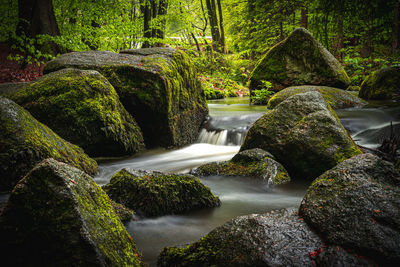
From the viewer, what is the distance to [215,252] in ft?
6.51

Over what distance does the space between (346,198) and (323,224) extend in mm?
314

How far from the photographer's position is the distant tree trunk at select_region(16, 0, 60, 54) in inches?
403

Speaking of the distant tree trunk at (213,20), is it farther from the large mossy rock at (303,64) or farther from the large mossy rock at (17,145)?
the large mossy rock at (17,145)

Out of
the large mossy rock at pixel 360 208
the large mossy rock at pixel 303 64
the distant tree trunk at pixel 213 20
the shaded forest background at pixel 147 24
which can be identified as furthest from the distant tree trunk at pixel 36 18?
the distant tree trunk at pixel 213 20

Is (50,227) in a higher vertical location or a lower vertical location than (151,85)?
lower

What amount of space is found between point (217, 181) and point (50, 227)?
3.09 m

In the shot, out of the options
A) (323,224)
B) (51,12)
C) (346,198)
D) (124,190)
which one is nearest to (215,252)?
(323,224)

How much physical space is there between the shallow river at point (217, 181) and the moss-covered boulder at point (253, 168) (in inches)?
5.5

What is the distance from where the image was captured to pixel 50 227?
1.66 m

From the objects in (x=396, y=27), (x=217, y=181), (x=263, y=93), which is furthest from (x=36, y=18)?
(x=396, y=27)

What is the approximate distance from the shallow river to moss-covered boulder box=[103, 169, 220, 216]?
12 centimetres

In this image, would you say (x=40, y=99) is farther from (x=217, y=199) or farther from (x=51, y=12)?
(x=51, y=12)

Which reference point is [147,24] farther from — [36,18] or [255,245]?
[255,245]

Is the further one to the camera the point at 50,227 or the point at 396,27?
the point at 396,27
